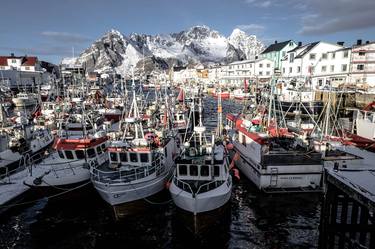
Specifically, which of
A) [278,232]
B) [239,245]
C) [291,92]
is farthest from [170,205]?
[291,92]

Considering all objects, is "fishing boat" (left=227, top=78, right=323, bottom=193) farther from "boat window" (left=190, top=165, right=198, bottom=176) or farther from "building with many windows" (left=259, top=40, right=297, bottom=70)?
"building with many windows" (left=259, top=40, right=297, bottom=70)

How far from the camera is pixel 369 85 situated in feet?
192

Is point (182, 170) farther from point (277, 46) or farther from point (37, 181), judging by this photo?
point (277, 46)

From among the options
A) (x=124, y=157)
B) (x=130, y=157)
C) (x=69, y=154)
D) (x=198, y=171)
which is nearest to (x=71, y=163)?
(x=69, y=154)

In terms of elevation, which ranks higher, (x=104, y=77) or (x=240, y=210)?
(x=104, y=77)

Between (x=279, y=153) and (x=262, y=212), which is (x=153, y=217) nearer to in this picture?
(x=262, y=212)

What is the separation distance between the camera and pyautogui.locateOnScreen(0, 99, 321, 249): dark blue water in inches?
621

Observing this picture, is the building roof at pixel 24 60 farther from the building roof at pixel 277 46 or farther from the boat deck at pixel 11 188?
the boat deck at pixel 11 188

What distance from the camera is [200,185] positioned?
1684 centimetres

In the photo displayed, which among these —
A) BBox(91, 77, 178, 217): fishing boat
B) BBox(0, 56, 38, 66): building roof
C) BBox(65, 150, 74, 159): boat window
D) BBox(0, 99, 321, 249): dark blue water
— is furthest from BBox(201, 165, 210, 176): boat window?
BBox(0, 56, 38, 66): building roof

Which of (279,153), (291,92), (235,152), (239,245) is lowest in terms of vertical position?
(239,245)

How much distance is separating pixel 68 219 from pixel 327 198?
15774 mm

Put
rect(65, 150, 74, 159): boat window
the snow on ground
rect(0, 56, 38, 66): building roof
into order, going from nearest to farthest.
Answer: the snow on ground < rect(65, 150, 74, 159): boat window < rect(0, 56, 38, 66): building roof

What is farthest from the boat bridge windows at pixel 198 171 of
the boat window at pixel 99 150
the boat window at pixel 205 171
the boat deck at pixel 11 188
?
the boat deck at pixel 11 188
